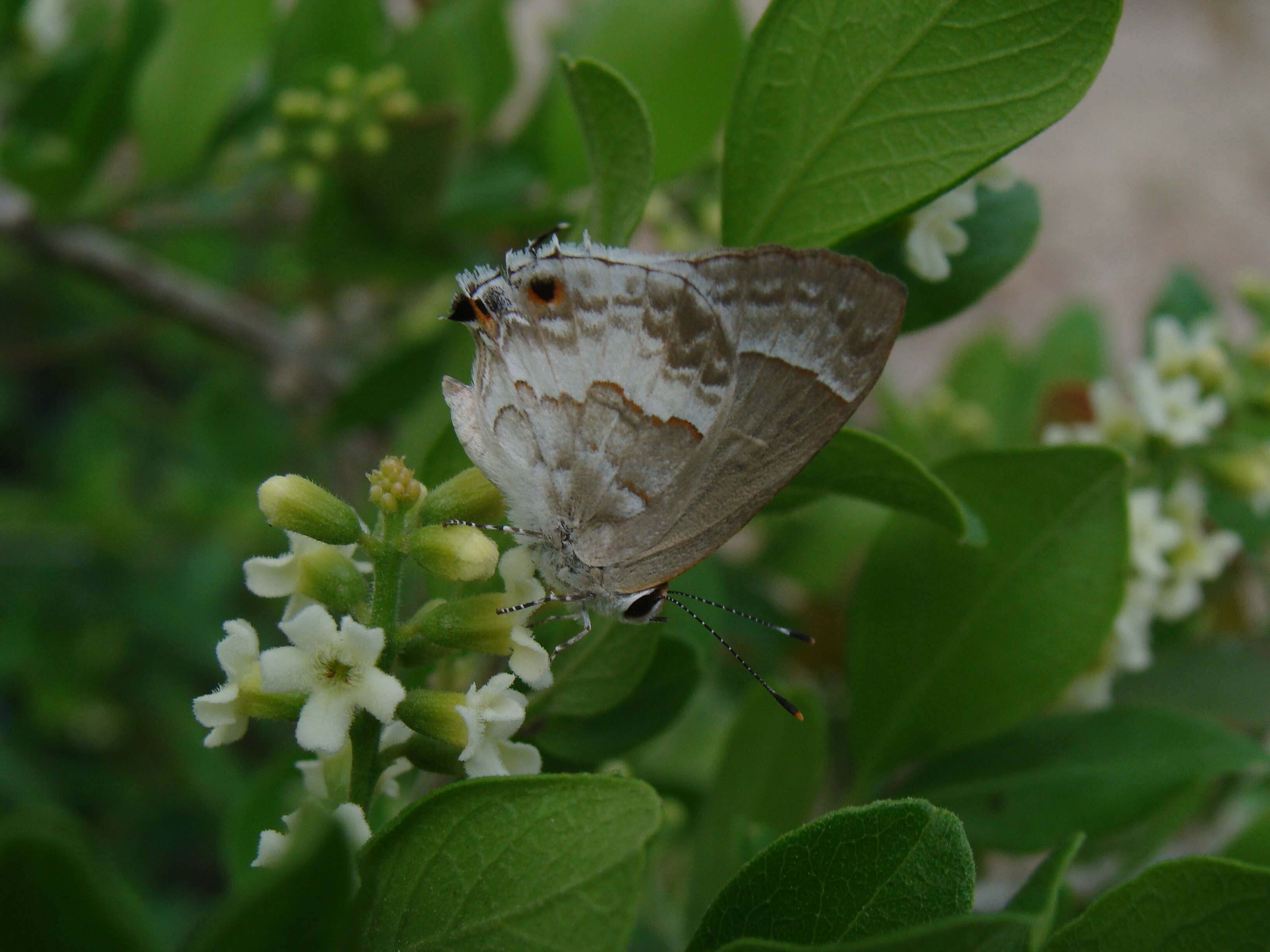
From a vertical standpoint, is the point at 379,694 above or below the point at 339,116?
below

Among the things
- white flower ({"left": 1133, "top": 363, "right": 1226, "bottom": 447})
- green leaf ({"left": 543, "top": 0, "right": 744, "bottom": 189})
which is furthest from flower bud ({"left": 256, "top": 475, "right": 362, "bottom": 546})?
A: white flower ({"left": 1133, "top": 363, "right": 1226, "bottom": 447})

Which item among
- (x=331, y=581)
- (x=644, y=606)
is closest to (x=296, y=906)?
(x=331, y=581)

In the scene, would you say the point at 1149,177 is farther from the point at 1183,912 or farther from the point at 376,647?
the point at 376,647

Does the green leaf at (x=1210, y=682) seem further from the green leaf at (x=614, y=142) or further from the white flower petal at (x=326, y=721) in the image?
the white flower petal at (x=326, y=721)

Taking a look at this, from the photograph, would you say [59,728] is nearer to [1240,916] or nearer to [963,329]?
[1240,916]

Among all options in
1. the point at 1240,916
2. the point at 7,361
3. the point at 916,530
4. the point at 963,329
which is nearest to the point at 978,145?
the point at 916,530

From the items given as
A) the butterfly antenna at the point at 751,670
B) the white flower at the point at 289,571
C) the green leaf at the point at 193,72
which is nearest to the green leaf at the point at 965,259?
the butterfly antenna at the point at 751,670

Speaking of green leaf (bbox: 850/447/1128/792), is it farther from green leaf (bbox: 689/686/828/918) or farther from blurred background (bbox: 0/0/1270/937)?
blurred background (bbox: 0/0/1270/937)
